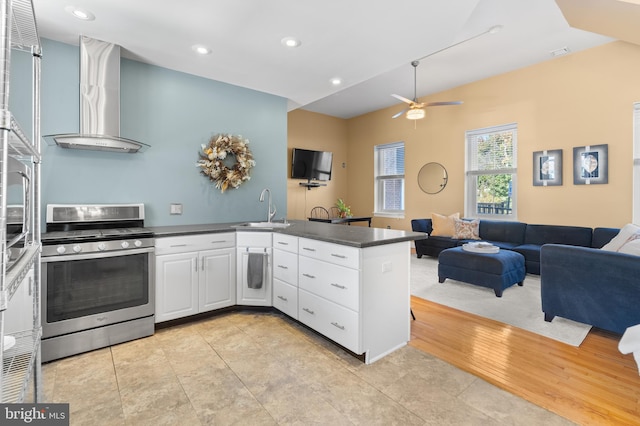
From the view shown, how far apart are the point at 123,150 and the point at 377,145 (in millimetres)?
5499

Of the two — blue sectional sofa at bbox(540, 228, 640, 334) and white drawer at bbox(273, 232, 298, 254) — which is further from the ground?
white drawer at bbox(273, 232, 298, 254)

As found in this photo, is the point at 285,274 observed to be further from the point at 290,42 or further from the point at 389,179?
the point at 389,179

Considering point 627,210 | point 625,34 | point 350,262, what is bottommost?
point 350,262

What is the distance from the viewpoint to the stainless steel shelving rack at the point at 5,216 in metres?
0.81

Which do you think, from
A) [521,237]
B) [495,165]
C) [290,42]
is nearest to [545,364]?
[521,237]

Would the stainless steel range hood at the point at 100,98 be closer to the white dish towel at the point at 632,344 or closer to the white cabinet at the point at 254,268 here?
the white cabinet at the point at 254,268

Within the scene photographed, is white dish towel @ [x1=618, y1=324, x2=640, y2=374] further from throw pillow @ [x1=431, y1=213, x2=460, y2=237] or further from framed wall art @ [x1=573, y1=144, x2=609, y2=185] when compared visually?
throw pillow @ [x1=431, y1=213, x2=460, y2=237]

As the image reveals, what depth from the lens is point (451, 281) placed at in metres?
4.30

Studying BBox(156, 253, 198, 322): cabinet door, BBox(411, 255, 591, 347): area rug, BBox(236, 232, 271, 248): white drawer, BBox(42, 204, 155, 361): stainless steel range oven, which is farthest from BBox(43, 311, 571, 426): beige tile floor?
BBox(411, 255, 591, 347): area rug

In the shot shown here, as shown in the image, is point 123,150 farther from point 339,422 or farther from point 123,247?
point 339,422

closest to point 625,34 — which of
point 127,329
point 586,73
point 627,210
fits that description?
point 586,73

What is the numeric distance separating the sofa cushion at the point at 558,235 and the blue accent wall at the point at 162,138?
12.6 feet

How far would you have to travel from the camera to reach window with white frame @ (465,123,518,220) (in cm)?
531

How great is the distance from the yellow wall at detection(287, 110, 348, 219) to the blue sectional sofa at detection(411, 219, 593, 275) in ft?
8.13
